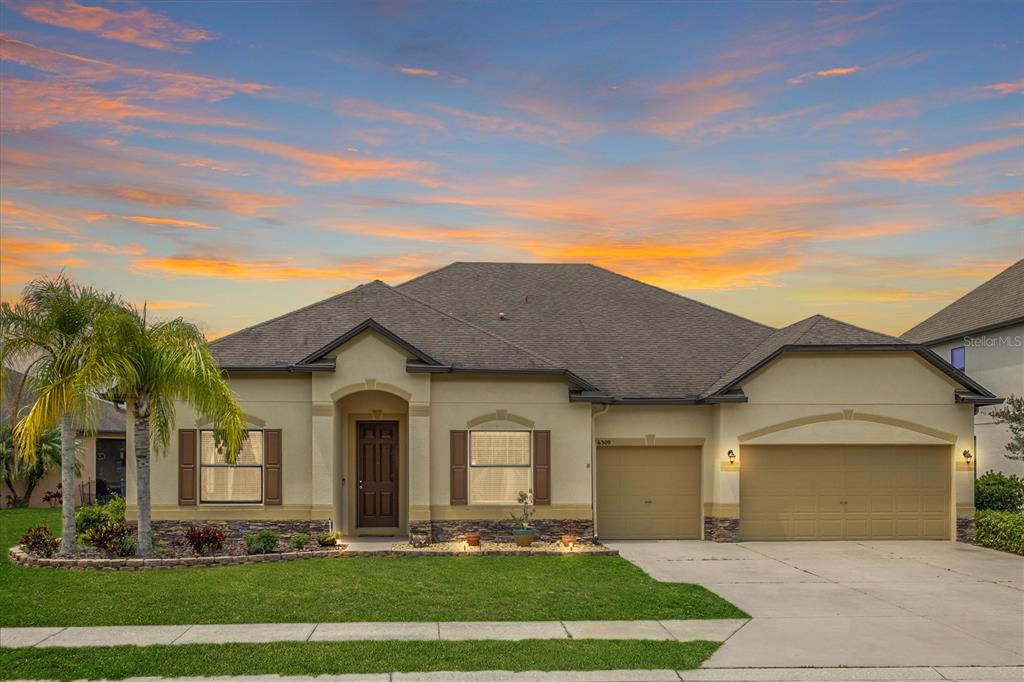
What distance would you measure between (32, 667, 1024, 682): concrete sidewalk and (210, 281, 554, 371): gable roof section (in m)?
10.5

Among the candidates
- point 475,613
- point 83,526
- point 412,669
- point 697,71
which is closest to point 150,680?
point 412,669

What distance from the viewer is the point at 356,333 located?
63.8ft

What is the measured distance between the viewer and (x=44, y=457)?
30859mm

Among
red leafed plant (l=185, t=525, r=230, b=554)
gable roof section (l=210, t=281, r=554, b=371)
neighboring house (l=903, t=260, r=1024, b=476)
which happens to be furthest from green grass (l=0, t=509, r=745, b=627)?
neighboring house (l=903, t=260, r=1024, b=476)

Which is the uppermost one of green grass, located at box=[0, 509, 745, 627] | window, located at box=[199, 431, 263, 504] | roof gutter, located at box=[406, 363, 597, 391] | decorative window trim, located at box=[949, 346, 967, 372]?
decorative window trim, located at box=[949, 346, 967, 372]

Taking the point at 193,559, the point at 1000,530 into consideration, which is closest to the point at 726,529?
the point at 1000,530

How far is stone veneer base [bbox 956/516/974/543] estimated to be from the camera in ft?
67.3

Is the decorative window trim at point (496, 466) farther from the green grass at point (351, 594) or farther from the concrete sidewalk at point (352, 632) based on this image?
the concrete sidewalk at point (352, 632)

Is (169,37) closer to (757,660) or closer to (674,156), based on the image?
(674,156)

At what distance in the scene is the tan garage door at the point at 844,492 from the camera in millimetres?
20828

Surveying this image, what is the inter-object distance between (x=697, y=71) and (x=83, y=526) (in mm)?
17656

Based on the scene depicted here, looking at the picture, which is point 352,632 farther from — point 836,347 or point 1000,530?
point 1000,530

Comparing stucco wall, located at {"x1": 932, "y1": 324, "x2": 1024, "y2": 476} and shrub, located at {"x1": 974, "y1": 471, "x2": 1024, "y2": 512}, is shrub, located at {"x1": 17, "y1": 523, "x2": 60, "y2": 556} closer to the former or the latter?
shrub, located at {"x1": 974, "y1": 471, "x2": 1024, "y2": 512}

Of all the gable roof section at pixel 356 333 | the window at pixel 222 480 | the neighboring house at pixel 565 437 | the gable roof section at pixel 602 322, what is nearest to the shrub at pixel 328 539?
the neighboring house at pixel 565 437
